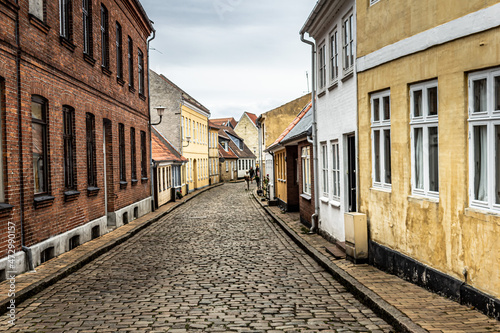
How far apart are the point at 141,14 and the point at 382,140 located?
14.1 meters

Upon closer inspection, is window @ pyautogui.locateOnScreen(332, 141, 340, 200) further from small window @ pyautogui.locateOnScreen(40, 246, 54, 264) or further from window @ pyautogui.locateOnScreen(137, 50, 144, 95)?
window @ pyautogui.locateOnScreen(137, 50, 144, 95)

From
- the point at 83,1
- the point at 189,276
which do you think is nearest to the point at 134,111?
the point at 83,1

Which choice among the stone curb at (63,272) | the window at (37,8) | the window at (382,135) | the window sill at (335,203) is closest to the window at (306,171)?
the window sill at (335,203)

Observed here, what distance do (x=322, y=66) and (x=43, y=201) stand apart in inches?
301

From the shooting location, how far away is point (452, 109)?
6195 millimetres

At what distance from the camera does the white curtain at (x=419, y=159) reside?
722cm

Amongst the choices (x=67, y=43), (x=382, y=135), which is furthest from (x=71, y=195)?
(x=382, y=135)

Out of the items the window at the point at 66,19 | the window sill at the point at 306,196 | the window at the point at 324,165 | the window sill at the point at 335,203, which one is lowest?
the window sill at the point at 306,196

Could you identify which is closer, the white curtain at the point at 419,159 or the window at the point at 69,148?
the white curtain at the point at 419,159

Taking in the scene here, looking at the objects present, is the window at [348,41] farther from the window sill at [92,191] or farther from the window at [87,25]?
the window sill at [92,191]

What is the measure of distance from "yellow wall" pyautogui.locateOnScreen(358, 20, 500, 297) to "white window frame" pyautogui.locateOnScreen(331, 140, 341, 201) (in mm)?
2667

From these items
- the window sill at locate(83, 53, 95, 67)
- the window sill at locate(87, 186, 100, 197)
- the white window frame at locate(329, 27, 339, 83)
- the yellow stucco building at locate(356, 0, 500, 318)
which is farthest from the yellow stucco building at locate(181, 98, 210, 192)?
the yellow stucco building at locate(356, 0, 500, 318)

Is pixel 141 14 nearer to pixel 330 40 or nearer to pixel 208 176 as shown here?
pixel 330 40

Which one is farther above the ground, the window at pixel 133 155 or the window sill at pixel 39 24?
the window sill at pixel 39 24
